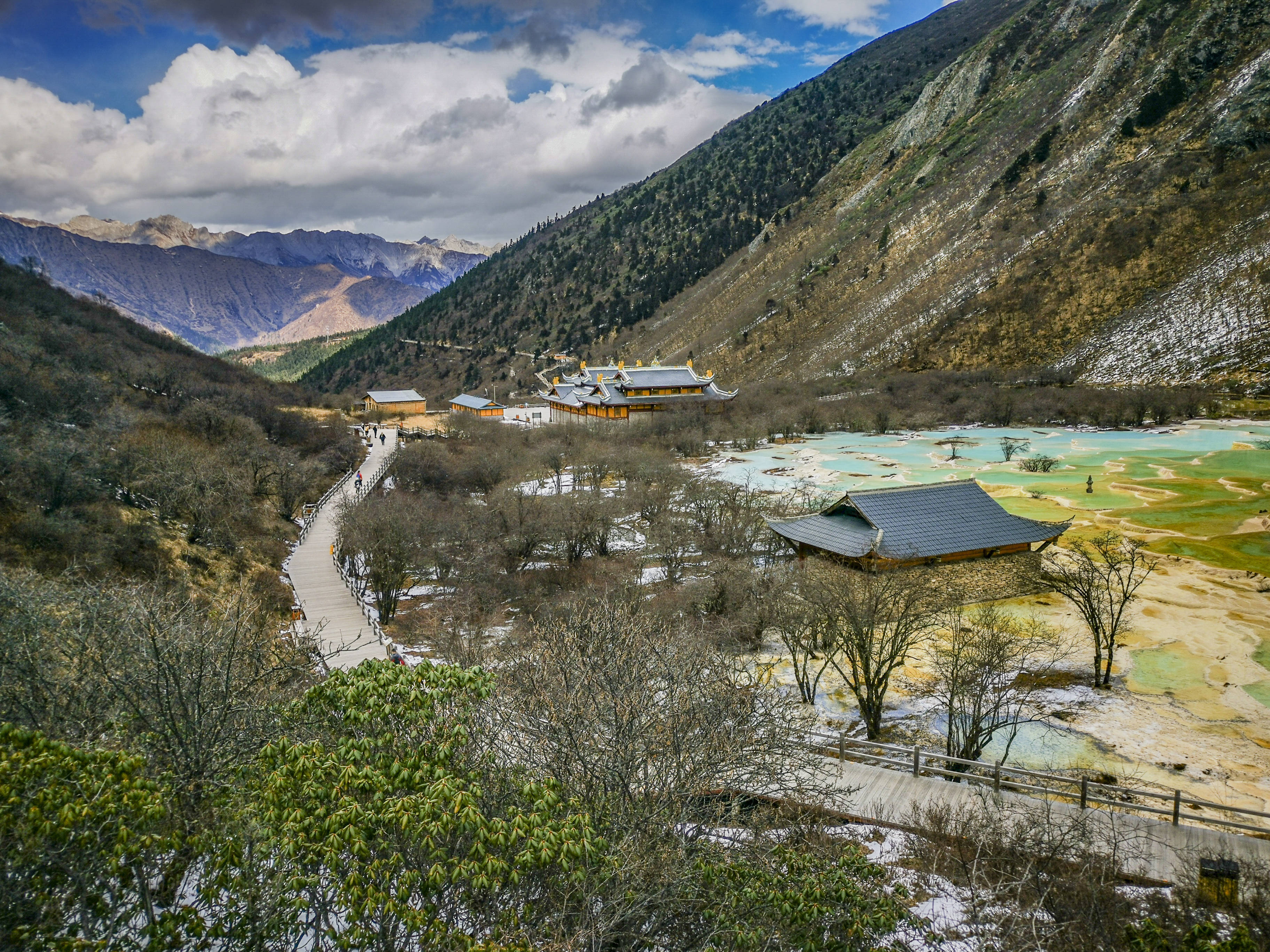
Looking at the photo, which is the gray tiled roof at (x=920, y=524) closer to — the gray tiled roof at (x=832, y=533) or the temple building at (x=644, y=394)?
the gray tiled roof at (x=832, y=533)

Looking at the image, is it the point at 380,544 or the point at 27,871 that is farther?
the point at 380,544

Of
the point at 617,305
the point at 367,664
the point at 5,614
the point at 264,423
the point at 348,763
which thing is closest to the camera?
the point at 348,763

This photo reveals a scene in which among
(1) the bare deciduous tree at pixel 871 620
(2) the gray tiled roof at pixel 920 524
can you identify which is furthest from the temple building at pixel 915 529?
(1) the bare deciduous tree at pixel 871 620

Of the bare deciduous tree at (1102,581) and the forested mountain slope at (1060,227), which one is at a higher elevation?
the forested mountain slope at (1060,227)

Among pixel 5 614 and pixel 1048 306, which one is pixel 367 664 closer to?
pixel 5 614

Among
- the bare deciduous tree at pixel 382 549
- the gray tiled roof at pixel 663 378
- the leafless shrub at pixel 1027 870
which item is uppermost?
the gray tiled roof at pixel 663 378

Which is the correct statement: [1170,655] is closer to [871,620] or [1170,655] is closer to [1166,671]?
[1166,671]

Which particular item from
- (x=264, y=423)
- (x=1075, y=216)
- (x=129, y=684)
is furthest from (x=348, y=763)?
(x=1075, y=216)
